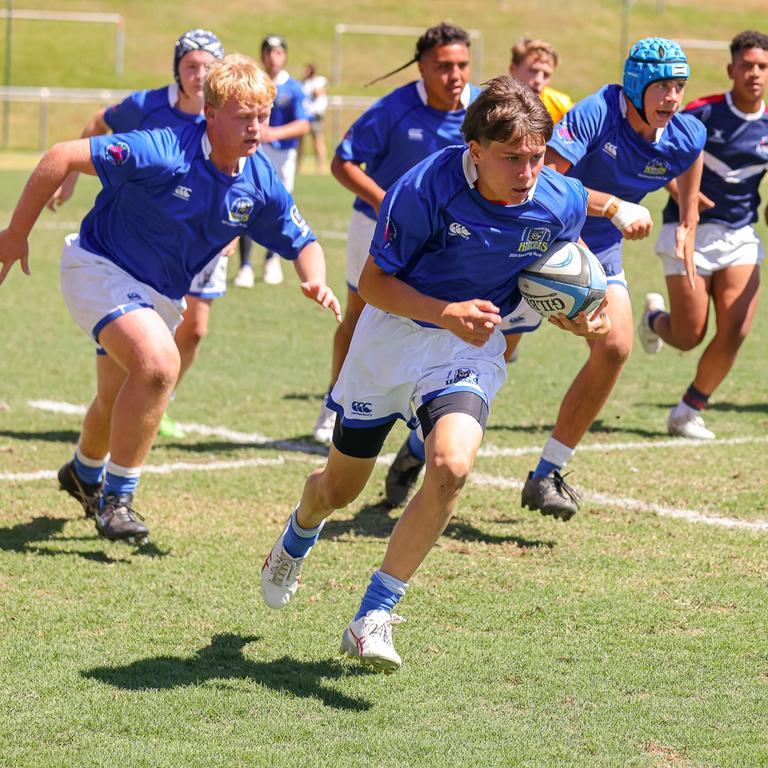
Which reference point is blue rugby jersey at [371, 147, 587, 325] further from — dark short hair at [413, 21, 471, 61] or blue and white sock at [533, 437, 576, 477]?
dark short hair at [413, 21, 471, 61]

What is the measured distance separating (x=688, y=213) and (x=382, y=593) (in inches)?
132

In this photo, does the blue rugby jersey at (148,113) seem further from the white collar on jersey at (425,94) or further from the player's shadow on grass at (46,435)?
the player's shadow on grass at (46,435)

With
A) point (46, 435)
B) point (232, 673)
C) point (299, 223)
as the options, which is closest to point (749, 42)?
point (299, 223)

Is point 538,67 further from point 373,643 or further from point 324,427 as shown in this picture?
Result: point 373,643

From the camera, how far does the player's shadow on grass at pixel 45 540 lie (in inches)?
240

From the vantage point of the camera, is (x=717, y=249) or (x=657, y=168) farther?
(x=717, y=249)

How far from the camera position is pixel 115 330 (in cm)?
607

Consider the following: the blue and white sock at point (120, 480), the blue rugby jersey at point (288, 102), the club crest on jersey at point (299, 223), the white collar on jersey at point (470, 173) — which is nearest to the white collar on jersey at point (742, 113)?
the club crest on jersey at point (299, 223)

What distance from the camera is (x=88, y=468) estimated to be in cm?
666

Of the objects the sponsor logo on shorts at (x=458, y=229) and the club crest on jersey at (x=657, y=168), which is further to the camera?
the club crest on jersey at (x=657, y=168)

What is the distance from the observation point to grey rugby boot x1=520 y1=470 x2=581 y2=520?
636 cm

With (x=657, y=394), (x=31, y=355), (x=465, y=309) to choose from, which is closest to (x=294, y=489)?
(x=465, y=309)

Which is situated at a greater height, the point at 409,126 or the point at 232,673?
the point at 409,126

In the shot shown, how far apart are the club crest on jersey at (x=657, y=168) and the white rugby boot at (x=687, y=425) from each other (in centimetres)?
227
